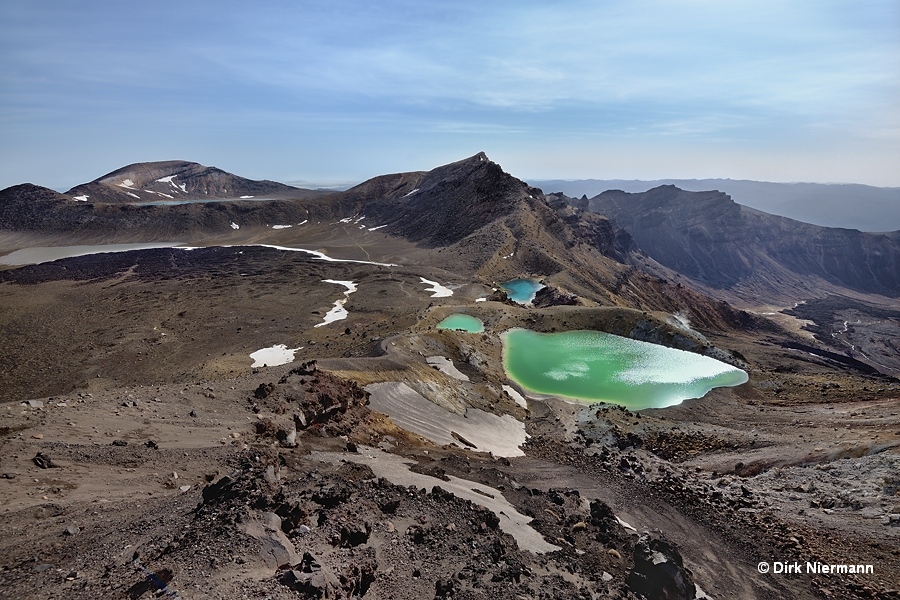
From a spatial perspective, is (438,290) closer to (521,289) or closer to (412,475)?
(521,289)

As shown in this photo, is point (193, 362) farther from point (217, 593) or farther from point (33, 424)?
point (217, 593)

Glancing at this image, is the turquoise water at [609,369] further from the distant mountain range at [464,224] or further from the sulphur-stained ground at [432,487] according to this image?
the distant mountain range at [464,224]

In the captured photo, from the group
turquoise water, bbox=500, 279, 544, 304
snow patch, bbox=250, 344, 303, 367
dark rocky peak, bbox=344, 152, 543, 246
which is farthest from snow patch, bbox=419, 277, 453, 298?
dark rocky peak, bbox=344, 152, 543, 246

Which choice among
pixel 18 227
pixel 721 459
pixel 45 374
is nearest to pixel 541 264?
pixel 721 459

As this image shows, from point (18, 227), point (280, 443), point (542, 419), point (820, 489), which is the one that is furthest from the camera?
point (18, 227)

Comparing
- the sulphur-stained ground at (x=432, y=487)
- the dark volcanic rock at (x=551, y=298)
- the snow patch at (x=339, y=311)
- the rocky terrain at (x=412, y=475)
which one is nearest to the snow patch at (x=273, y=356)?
the rocky terrain at (x=412, y=475)

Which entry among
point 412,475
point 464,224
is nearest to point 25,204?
point 464,224

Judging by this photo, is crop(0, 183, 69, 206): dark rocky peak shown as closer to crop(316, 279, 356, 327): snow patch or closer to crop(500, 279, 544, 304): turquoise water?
crop(316, 279, 356, 327): snow patch

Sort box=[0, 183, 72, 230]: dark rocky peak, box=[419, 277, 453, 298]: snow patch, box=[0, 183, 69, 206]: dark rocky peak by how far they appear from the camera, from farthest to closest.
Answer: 1. box=[0, 183, 69, 206]: dark rocky peak
2. box=[0, 183, 72, 230]: dark rocky peak
3. box=[419, 277, 453, 298]: snow patch
